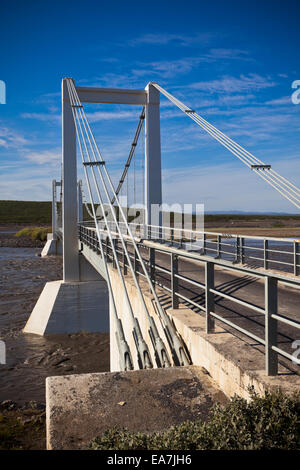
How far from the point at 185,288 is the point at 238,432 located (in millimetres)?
6906

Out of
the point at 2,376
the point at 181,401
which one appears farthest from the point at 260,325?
the point at 2,376

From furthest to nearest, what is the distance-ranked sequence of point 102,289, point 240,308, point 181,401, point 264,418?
point 102,289, point 240,308, point 181,401, point 264,418

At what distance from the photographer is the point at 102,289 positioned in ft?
61.6

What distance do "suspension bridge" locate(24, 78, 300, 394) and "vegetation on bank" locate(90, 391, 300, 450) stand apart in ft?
1.41

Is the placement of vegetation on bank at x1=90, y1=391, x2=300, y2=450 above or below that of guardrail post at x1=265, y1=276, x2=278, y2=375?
below

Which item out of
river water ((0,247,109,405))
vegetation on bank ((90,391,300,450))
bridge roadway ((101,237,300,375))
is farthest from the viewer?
river water ((0,247,109,405))

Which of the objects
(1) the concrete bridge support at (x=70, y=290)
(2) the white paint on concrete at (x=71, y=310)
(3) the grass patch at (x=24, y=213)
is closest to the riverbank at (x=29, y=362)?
(2) the white paint on concrete at (x=71, y=310)

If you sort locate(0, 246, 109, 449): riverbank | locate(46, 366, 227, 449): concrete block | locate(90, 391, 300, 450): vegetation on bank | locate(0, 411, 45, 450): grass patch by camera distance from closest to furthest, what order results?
locate(90, 391, 300, 450): vegetation on bank
locate(46, 366, 227, 449): concrete block
locate(0, 411, 45, 450): grass patch
locate(0, 246, 109, 449): riverbank

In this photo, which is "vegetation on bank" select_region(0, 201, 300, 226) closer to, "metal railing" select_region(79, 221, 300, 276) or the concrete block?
"metal railing" select_region(79, 221, 300, 276)

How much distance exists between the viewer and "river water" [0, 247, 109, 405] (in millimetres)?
11281

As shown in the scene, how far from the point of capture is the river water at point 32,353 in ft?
37.0

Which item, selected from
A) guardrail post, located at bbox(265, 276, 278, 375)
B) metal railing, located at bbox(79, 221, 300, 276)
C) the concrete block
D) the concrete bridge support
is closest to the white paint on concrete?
the concrete bridge support

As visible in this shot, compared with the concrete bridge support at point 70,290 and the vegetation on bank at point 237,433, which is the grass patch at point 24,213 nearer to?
the concrete bridge support at point 70,290
